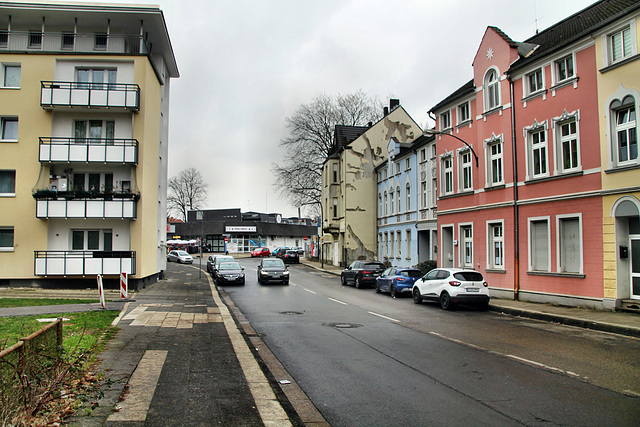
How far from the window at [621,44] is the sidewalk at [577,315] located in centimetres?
829

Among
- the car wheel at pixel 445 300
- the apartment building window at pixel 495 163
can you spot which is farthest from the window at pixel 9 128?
the apartment building window at pixel 495 163

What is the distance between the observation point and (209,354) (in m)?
9.18

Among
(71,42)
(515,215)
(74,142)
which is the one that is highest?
(71,42)

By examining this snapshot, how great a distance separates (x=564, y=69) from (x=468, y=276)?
28.4ft

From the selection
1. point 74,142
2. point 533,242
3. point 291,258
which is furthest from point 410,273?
point 291,258

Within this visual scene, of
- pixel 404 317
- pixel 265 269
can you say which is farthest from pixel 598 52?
pixel 265 269

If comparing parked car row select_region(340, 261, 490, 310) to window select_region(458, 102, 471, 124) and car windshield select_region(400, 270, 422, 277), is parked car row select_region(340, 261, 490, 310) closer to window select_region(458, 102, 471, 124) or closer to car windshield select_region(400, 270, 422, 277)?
car windshield select_region(400, 270, 422, 277)

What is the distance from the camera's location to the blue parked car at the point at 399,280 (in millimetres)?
24375

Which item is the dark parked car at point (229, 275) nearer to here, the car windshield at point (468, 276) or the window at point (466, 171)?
the window at point (466, 171)

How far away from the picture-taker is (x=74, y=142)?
86.6ft

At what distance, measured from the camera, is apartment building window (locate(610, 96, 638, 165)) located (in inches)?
632

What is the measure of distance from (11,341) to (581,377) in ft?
30.4

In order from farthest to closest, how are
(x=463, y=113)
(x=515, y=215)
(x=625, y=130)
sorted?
1. (x=463, y=113)
2. (x=515, y=215)
3. (x=625, y=130)

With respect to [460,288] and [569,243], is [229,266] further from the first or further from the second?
[569,243]
